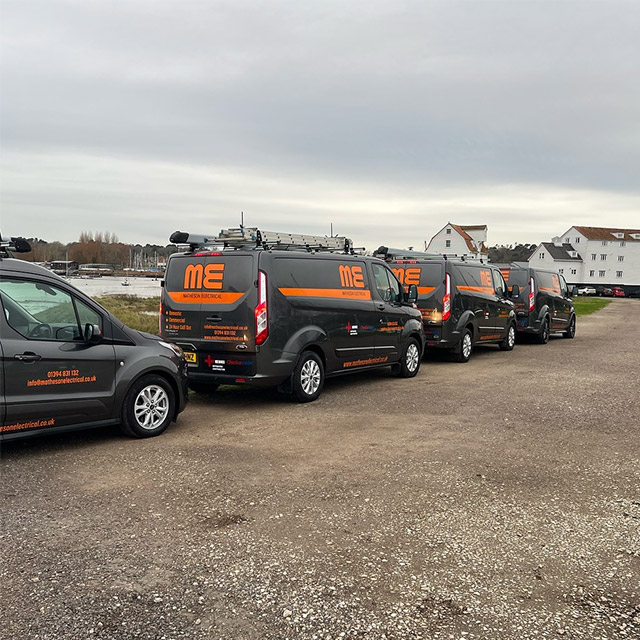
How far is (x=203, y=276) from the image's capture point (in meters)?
8.68

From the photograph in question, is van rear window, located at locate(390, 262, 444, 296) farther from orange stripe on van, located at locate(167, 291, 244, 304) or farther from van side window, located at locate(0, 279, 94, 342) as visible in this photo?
van side window, located at locate(0, 279, 94, 342)

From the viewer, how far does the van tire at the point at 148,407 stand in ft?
21.8

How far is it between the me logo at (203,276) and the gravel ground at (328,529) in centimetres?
180

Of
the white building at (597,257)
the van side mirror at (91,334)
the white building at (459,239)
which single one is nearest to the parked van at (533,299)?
the van side mirror at (91,334)

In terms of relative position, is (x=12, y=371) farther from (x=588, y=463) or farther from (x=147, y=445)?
(x=588, y=463)

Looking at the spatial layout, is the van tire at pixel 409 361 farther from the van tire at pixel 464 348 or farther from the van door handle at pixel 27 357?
the van door handle at pixel 27 357

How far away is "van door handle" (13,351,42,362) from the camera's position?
227 inches

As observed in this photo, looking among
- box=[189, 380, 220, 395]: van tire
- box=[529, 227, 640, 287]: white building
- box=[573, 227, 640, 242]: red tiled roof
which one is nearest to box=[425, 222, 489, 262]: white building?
box=[529, 227, 640, 287]: white building

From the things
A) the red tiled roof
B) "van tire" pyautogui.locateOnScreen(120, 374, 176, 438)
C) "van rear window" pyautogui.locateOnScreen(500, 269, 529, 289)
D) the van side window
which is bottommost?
"van tire" pyautogui.locateOnScreen(120, 374, 176, 438)

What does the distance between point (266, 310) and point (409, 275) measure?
595cm

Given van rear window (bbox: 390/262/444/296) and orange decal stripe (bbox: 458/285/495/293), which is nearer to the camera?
van rear window (bbox: 390/262/444/296)

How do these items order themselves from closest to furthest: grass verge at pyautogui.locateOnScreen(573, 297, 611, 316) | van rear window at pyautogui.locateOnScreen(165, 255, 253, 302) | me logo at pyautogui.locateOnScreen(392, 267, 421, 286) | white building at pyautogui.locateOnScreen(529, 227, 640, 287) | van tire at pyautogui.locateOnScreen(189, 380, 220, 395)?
van rear window at pyautogui.locateOnScreen(165, 255, 253, 302) < van tire at pyautogui.locateOnScreen(189, 380, 220, 395) < me logo at pyautogui.locateOnScreen(392, 267, 421, 286) < grass verge at pyautogui.locateOnScreen(573, 297, 611, 316) < white building at pyautogui.locateOnScreen(529, 227, 640, 287)

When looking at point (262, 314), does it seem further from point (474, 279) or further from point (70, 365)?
point (474, 279)

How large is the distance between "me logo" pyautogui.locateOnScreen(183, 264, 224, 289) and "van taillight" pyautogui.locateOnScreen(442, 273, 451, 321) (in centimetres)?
604
